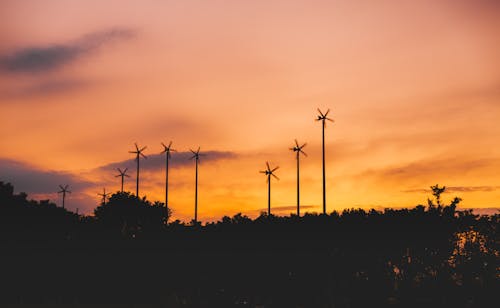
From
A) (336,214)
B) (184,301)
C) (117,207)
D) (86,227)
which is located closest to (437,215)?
(336,214)

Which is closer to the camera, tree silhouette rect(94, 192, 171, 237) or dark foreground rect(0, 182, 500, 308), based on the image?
dark foreground rect(0, 182, 500, 308)

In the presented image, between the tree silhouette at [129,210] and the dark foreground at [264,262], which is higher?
the tree silhouette at [129,210]

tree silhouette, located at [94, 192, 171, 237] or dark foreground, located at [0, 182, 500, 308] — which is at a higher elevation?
tree silhouette, located at [94, 192, 171, 237]

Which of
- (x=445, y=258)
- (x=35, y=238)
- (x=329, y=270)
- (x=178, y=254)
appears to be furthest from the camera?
(x=35, y=238)

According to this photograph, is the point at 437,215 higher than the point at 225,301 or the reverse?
higher

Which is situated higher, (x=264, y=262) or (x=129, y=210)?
(x=129, y=210)

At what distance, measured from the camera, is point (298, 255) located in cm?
3008

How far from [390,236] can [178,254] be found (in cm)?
1253

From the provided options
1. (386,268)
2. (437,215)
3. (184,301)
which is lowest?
(184,301)

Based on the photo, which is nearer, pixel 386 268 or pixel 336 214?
pixel 386 268

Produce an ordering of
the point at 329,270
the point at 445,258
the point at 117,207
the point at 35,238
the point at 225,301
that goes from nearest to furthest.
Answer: the point at 445,258 < the point at 329,270 < the point at 225,301 < the point at 35,238 < the point at 117,207

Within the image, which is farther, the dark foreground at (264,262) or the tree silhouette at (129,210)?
the tree silhouette at (129,210)

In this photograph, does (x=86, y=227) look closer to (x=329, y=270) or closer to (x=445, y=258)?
(x=329, y=270)

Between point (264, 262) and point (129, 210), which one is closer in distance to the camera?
point (264, 262)
